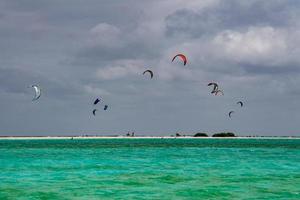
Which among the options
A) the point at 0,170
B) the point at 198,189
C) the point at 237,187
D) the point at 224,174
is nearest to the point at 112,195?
the point at 198,189

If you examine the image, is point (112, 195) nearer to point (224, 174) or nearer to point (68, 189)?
point (68, 189)

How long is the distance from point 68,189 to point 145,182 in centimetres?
437

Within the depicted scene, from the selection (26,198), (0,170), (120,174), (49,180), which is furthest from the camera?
(0,170)

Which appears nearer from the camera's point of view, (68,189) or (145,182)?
(68,189)

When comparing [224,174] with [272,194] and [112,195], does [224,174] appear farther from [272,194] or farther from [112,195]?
[112,195]

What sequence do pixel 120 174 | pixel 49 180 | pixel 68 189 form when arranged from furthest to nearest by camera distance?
pixel 120 174 → pixel 49 180 → pixel 68 189

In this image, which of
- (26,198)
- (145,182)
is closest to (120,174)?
(145,182)

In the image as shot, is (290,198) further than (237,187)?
No

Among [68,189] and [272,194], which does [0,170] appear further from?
[272,194]

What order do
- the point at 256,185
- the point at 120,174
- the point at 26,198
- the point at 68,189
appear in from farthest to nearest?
1. the point at 120,174
2. the point at 256,185
3. the point at 68,189
4. the point at 26,198

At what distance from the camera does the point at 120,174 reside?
1224 inches

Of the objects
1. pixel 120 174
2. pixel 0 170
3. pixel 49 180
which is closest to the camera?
pixel 49 180

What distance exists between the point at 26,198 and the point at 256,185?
10.8m

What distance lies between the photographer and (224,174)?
1236 inches
